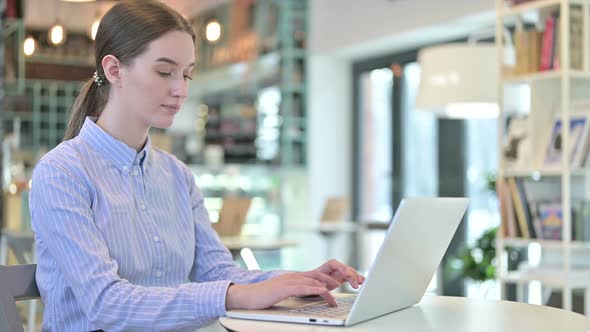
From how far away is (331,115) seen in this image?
32.7 ft

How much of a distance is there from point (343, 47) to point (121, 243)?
7.57 meters

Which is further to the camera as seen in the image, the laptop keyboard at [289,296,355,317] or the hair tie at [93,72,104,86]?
the hair tie at [93,72,104,86]

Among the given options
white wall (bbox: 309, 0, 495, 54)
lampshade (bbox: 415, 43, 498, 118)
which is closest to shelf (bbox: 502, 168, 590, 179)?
lampshade (bbox: 415, 43, 498, 118)

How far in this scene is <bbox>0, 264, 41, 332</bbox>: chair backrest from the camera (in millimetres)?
1631

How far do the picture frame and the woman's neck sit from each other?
271 cm

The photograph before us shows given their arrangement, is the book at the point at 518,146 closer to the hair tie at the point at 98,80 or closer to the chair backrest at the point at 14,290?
the hair tie at the point at 98,80

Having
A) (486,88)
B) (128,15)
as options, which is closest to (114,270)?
(128,15)

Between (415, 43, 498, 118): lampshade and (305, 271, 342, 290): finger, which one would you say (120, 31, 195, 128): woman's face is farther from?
(415, 43, 498, 118): lampshade

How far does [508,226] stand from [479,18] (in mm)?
3304

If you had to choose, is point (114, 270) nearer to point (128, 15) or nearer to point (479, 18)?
point (128, 15)

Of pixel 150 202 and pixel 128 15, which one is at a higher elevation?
pixel 128 15

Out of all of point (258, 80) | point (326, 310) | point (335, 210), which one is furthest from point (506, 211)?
point (258, 80)

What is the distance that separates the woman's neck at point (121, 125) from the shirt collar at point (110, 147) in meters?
0.02

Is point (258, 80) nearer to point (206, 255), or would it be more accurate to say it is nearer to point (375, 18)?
point (375, 18)
